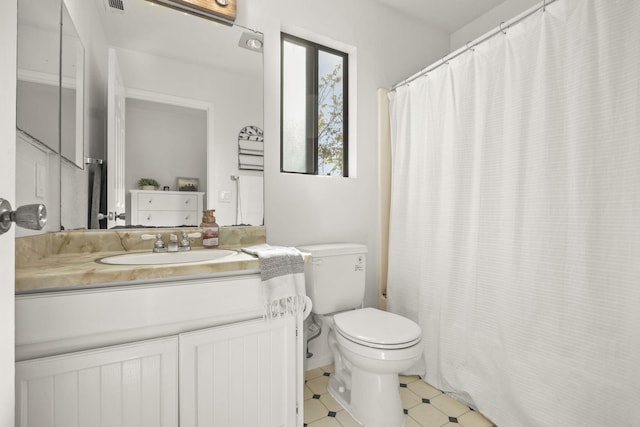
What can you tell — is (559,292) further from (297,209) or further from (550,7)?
(297,209)

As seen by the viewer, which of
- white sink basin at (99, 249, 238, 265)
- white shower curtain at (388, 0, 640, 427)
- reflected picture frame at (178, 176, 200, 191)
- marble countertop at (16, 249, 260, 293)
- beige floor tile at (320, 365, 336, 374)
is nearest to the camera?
marble countertop at (16, 249, 260, 293)

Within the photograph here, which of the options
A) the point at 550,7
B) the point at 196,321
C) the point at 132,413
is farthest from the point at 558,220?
the point at 132,413

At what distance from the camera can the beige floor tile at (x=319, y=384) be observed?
5.81 ft

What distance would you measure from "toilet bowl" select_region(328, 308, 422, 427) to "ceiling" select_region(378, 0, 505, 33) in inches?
82.9

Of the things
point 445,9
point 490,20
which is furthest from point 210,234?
point 490,20

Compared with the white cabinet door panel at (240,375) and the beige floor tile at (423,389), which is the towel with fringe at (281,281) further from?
the beige floor tile at (423,389)

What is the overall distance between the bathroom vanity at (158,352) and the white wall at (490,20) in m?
2.26

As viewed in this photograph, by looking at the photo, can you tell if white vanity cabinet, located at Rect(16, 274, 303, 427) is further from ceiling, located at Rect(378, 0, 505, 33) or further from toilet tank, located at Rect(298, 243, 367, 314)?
ceiling, located at Rect(378, 0, 505, 33)

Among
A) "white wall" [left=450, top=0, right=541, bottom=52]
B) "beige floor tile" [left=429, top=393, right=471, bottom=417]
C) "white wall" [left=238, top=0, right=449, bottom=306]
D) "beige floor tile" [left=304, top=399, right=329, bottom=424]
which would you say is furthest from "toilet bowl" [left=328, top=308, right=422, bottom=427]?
"white wall" [left=450, top=0, right=541, bottom=52]

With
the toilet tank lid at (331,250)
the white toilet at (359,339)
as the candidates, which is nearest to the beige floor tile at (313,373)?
the white toilet at (359,339)

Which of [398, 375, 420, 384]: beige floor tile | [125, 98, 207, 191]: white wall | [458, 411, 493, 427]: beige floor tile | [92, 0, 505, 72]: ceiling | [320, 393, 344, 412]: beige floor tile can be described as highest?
[92, 0, 505, 72]: ceiling

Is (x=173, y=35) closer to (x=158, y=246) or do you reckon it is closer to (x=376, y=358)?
(x=158, y=246)

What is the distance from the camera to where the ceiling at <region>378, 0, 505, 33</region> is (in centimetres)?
213

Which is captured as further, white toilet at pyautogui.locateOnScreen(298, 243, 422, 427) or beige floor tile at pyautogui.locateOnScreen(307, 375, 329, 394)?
beige floor tile at pyautogui.locateOnScreen(307, 375, 329, 394)
